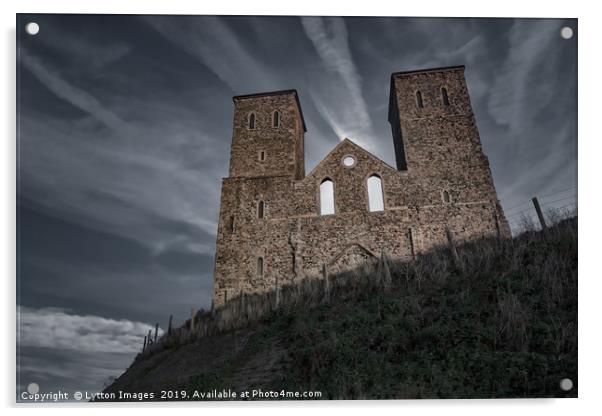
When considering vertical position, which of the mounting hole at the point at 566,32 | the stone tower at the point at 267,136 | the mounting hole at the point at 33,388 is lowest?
the mounting hole at the point at 33,388

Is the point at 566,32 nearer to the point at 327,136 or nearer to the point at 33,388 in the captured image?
the point at 327,136

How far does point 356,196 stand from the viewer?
18156mm

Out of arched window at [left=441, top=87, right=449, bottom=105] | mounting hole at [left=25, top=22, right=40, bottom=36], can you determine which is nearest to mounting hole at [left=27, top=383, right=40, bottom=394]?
mounting hole at [left=25, top=22, right=40, bottom=36]

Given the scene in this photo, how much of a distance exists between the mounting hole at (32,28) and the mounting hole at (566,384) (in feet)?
34.3

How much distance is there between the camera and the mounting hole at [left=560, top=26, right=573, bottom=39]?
308 inches

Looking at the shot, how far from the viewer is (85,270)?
830 centimetres

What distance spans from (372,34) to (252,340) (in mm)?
7454

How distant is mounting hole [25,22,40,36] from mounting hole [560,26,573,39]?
972 cm

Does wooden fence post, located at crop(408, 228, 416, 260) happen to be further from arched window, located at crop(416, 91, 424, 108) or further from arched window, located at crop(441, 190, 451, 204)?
arched window, located at crop(416, 91, 424, 108)

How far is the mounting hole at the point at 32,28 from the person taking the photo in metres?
7.48

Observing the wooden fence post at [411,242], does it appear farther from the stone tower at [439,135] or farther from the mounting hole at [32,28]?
the mounting hole at [32,28]

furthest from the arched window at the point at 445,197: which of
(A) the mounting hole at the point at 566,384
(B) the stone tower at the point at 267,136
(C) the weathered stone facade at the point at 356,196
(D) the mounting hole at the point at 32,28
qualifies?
(D) the mounting hole at the point at 32,28

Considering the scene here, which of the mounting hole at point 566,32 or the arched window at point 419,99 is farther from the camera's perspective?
the arched window at point 419,99
